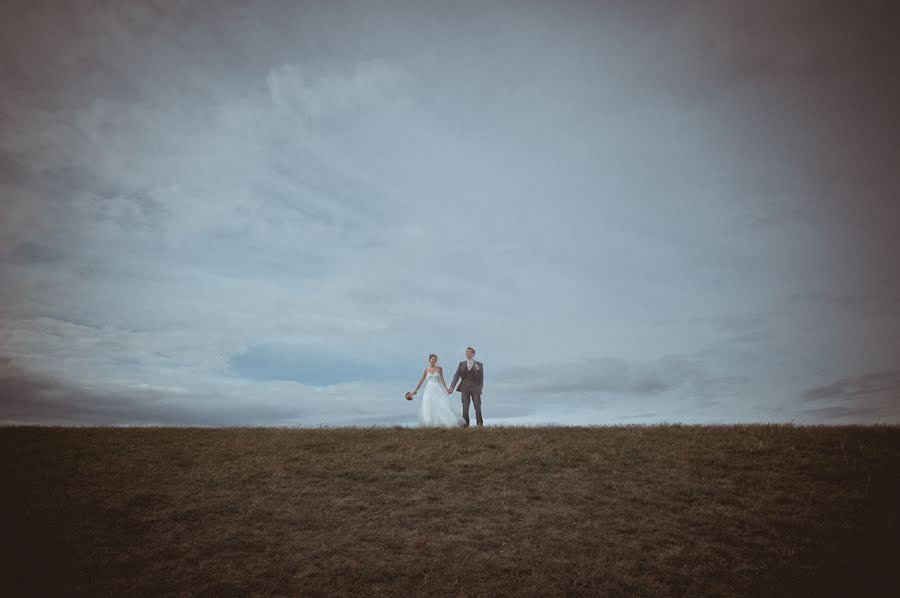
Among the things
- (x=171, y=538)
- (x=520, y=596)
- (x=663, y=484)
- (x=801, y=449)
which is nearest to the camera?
(x=520, y=596)

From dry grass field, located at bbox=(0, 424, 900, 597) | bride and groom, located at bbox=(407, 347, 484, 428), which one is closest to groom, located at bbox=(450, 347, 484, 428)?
bride and groom, located at bbox=(407, 347, 484, 428)

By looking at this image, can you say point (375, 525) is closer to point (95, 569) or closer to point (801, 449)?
point (95, 569)

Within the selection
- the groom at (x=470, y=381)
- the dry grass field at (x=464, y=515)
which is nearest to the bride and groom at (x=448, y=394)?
the groom at (x=470, y=381)

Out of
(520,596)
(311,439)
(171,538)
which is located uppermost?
(311,439)

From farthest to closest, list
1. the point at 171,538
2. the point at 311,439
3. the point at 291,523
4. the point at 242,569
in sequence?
1. the point at 311,439
2. the point at 291,523
3. the point at 171,538
4. the point at 242,569

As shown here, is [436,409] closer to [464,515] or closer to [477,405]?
[477,405]

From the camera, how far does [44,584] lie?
34.1 feet

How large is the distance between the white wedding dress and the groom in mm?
538

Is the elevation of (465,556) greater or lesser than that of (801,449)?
lesser

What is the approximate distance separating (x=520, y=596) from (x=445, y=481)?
19.4ft

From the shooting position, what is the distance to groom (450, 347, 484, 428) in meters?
23.1

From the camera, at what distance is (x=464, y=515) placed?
1328 cm

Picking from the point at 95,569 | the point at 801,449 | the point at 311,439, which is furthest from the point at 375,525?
the point at 801,449

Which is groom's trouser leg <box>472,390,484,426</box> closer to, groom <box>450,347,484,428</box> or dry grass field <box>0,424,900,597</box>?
groom <box>450,347,484,428</box>
